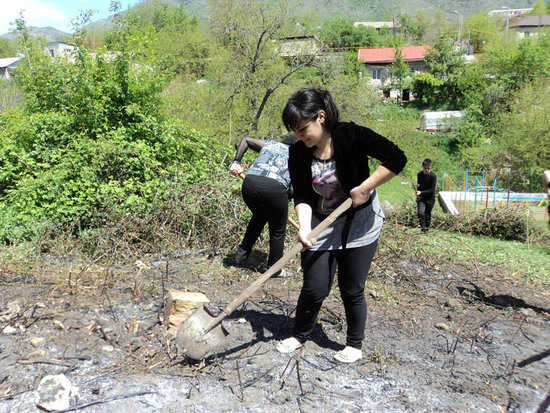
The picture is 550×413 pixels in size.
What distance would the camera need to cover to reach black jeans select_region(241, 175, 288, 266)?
13.3ft

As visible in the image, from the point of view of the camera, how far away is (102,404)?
2.31 meters

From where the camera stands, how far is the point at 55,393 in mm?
2299

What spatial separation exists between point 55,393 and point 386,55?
57.9 meters

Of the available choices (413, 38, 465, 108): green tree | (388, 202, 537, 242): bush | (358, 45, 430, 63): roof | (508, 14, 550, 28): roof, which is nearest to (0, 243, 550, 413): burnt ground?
(388, 202, 537, 242): bush

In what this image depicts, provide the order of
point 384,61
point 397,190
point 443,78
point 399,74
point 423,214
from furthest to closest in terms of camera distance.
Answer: point 384,61 < point 399,74 < point 443,78 < point 397,190 < point 423,214

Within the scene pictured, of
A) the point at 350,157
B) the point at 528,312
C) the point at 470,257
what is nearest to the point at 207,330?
the point at 350,157

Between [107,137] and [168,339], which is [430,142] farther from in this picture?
[168,339]

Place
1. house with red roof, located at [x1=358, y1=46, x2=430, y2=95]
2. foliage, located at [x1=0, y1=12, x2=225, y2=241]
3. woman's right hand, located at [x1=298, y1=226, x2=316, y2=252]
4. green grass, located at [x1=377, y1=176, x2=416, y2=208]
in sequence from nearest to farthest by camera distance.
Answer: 1. woman's right hand, located at [x1=298, y1=226, x2=316, y2=252]
2. foliage, located at [x1=0, y1=12, x2=225, y2=241]
3. green grass, located at [x1=377, y1=176, x2=416, y2=208]
4. house with red roof, located at [x1=358, y1=46, x2=430, y2=95]

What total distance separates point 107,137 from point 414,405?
4.83 meters

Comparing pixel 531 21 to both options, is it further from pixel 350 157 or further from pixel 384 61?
pixel 350 157

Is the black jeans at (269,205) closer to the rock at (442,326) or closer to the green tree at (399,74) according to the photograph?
the rock at (442,326)

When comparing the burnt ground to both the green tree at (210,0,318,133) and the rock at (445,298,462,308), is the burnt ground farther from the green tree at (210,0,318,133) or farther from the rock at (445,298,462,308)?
the green tree at (210,0,318,133)

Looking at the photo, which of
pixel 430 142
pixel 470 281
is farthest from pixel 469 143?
pixel 470 281

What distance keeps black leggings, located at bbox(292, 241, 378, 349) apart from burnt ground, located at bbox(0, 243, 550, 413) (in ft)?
0.96
